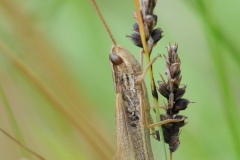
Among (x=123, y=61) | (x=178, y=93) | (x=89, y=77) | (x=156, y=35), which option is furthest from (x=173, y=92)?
(x=89, y=77)

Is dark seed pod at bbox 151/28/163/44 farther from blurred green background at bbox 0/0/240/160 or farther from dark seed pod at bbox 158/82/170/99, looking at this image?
blurred green background at bbox 0/0/240/160

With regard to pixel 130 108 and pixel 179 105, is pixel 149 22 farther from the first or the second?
pixel 130 108

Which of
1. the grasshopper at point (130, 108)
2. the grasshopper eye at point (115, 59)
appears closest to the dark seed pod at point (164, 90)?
the grasshopper at point (130, 108)

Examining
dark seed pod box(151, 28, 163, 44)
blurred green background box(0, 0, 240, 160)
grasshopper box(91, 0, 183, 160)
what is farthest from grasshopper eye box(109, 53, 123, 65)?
dark seed pod box(151, 28, 163, 44)

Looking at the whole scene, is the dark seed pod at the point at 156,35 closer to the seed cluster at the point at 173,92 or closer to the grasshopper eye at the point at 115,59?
the seed cluster at the point at 173,92

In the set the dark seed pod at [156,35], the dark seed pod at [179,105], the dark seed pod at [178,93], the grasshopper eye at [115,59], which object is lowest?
the dark seed pod at [179,105]

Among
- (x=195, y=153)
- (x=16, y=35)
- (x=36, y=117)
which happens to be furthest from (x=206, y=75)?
(x=16, y=35)
